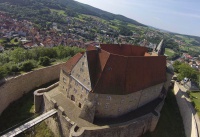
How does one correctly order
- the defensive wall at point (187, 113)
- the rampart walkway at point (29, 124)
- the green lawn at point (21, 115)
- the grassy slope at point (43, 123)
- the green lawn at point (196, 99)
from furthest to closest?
1. the green lawn at point (196, 99)
2. the defensive wall at point (187, 113)
3. the grassy slope at point (43, 123)
4. the green lawn at point (21, 115)
5. the rampart walkway at point (29, 124)

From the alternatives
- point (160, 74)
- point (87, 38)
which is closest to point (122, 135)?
point (160, 74)

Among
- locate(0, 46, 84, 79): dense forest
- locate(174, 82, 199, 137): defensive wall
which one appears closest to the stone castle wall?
locate(174, 82, 199, 137): defensive wall

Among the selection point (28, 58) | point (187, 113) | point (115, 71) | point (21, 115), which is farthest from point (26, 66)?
point (187, 113)

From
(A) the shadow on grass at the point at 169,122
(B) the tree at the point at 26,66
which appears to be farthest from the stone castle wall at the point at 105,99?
(B) the tree at the point at 26,66

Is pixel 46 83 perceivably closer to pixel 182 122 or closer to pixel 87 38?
pixel 182 122

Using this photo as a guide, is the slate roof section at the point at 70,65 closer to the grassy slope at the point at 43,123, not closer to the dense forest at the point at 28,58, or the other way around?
the grassy slope at the point at 43,123

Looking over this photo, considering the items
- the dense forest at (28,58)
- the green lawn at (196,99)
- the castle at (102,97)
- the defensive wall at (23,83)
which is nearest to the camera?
the castle at (102,97)
